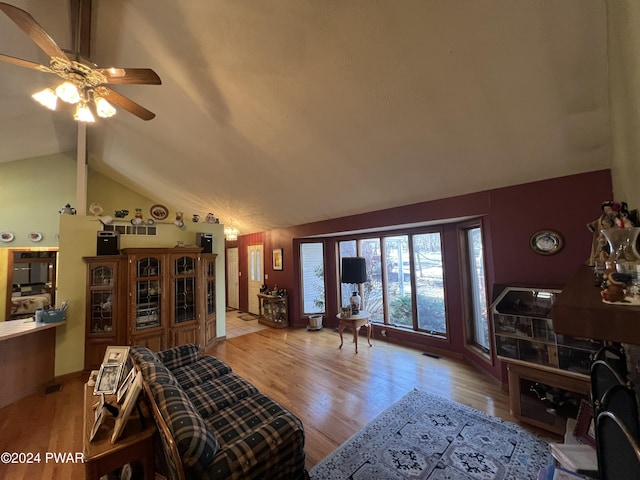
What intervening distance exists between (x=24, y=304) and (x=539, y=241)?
821 centimetres

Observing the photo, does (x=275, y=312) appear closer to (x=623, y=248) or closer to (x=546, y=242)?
(x=546, y=242)

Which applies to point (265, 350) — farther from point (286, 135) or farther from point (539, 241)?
point (539, 241)

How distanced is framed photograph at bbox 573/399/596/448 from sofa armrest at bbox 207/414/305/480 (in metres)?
1.85

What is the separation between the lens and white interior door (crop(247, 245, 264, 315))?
6845mm

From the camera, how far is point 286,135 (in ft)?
9.48

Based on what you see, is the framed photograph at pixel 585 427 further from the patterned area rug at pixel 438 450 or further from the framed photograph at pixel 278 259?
the framed photograph at pixel 278 259

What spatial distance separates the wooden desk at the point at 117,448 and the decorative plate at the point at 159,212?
6045mm

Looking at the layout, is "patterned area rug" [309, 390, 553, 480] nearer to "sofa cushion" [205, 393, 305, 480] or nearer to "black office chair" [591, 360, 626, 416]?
"sofa cushion" [205, 393, 305, 480]

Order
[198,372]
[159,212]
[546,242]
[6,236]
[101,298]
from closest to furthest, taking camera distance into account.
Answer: [546,242] → [198,372] → [101,298] → [6,236] → [159,212]

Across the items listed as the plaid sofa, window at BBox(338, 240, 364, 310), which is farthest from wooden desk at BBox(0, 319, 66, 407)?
window at BBox(338, 240, 364, 310)

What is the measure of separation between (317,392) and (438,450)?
134 centimetres

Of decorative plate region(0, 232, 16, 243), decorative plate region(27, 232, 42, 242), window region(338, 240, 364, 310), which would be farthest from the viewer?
window region(338, 240, 364, 310)

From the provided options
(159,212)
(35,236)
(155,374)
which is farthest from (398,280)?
(35,236)

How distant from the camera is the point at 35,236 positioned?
5059 millimetres
